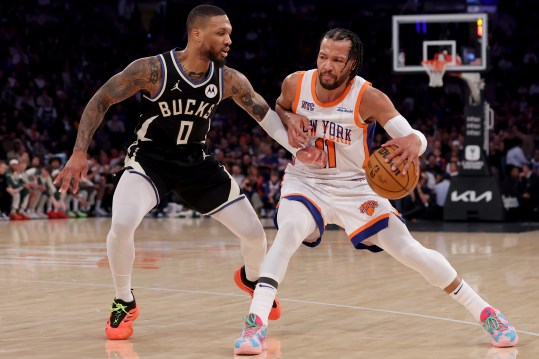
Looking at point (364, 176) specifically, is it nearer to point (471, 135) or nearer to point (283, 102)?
point (283, 102)

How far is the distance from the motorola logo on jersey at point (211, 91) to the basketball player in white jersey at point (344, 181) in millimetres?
446

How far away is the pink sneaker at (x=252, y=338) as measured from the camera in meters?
5.19

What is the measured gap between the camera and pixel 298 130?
579cm

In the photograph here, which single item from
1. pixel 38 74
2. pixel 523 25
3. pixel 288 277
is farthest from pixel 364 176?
pixel 523 25

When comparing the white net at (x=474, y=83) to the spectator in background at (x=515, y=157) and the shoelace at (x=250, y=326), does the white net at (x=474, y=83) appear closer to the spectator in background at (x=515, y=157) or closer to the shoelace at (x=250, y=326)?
the spectator in background at (x=515, y=157)

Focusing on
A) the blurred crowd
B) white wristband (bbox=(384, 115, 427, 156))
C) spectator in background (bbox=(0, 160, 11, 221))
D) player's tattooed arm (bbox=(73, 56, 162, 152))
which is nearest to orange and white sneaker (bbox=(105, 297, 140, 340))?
player's tattooed arm (bbox=(73, 56, 162, 152))

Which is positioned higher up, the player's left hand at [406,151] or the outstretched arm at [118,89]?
the outstretched arm at [118,89]

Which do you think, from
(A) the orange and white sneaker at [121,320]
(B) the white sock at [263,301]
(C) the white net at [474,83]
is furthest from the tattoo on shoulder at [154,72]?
(C) the white net at [474,83]

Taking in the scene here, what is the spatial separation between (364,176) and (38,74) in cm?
2085

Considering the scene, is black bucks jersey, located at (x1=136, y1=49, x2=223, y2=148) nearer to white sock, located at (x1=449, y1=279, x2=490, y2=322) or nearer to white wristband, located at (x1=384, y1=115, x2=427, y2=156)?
white wristband, located at (x1=384, y1=115, x2=427, y2=156)

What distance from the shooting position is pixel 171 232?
15.3 meters

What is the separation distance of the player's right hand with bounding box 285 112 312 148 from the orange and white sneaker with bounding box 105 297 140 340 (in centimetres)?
136

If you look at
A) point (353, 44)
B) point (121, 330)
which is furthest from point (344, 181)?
point (121, 330)

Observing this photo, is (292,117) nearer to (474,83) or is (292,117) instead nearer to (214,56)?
(214,56)
